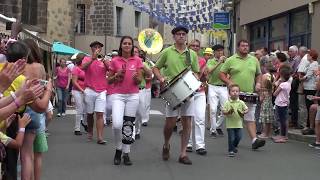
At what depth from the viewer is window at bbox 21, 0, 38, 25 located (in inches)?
1277

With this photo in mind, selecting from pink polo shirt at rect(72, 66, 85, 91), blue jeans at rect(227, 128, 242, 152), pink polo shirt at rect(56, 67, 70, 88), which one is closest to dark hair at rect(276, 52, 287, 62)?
blue jeans at rect(227, 128, 242, 152)

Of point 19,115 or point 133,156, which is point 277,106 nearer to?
point 133,156

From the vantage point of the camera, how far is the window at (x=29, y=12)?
3244 cm

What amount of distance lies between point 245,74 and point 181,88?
2.05m

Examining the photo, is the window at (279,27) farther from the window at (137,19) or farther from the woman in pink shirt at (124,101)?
the window at (137,19)

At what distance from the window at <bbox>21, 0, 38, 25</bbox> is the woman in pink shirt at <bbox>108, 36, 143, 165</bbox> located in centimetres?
→ 2442

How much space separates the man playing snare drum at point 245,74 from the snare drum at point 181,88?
1.74 meters

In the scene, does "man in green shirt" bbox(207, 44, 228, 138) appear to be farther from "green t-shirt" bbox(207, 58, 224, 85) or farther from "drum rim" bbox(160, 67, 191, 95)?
"drum rim" bbox(160, 67, 191, 95)

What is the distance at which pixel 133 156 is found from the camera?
32.0 feet

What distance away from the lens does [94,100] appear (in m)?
11.6

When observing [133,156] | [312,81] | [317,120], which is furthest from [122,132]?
[312,81]

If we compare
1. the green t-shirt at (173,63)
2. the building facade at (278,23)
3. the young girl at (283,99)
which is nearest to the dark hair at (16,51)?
the green t-shirt at (173,63)

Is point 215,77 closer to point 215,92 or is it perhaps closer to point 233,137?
point 215,92

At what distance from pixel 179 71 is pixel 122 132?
130 cm
